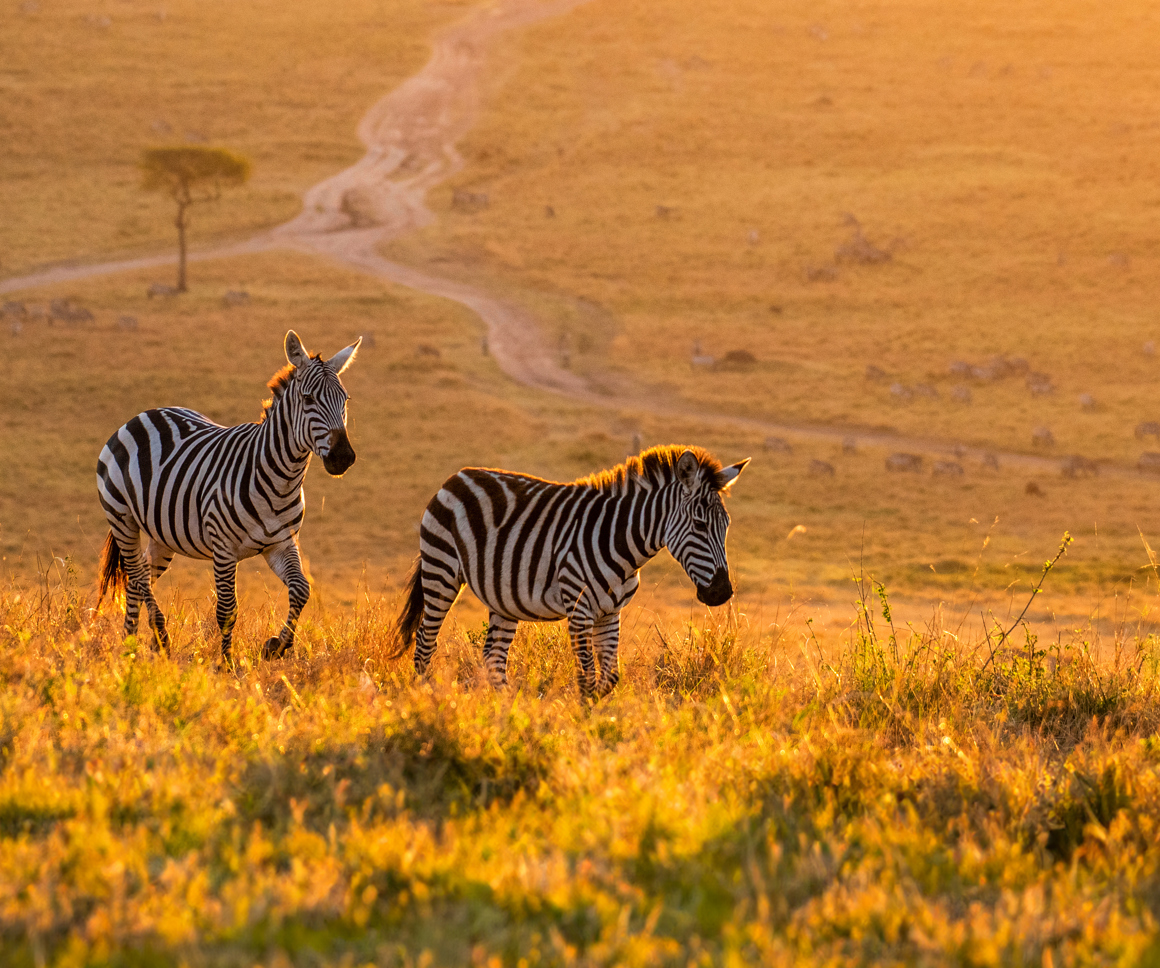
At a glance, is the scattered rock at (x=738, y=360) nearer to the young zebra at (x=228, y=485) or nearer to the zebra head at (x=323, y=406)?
the young zebra at (x=228, y=485)

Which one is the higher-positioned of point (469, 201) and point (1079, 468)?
point (469, 201)

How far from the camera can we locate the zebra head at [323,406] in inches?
338

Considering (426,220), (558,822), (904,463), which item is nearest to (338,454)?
(558,822)

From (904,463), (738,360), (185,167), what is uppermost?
(185,167)

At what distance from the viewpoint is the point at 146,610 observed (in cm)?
1038

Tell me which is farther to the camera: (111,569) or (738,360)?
(738,360)

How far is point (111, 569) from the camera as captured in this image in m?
10.5

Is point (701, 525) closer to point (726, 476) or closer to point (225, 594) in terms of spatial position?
point (726, 476)

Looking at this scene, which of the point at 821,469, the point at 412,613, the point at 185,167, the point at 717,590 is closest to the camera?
the point at 717,590

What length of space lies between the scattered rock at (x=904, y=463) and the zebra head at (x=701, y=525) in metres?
36.2

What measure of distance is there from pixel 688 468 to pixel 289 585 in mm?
3320

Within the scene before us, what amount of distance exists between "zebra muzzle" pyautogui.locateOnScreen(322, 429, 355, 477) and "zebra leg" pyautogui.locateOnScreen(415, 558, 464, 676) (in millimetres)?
922

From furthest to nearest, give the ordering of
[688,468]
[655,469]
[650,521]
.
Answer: [655,469] < [650,521] < [688,468]

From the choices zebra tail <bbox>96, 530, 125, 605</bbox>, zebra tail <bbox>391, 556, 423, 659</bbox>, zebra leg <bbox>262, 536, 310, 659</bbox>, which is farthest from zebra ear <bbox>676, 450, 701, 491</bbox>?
zebra tail <bbox>96, 530, 125, 605</bbox>
